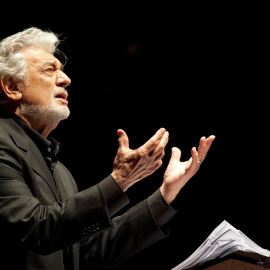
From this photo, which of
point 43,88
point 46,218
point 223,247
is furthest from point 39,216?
point 43,88

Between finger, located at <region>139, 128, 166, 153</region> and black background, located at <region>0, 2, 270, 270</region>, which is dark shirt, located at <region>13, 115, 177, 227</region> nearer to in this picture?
finger, located at <region>139, 128, 166, 153</region>

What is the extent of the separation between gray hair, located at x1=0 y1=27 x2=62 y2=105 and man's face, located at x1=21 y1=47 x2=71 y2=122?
0.03 m

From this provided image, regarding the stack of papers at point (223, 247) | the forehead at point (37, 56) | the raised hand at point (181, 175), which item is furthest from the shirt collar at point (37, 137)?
the stack of papers at point (223, 247)

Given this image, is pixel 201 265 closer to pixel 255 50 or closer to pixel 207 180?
pixel 207 180

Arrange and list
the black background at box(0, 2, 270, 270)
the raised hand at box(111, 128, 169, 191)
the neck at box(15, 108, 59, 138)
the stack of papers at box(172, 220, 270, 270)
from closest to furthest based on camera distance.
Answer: the stack of papers at box(172, 220, 270, 270)
the raised hand at box(111, 128, 169, 191)
the neck at box(15, 108, 59, 138)
the black background at box(0, 2, 270, 270)

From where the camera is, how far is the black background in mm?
2988

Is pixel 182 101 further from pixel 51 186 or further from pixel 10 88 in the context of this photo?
pixel 51 186

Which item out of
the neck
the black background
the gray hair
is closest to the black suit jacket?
the neck

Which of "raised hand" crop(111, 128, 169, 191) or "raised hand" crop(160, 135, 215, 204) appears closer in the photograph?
"raised hand" crop(111, 128, 169, 191)

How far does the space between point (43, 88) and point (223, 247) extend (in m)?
1.02

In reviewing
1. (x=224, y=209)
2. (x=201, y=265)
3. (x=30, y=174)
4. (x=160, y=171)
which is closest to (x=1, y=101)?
(x=30, y=174)

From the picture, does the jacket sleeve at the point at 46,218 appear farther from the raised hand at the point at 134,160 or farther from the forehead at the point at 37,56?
the forehead at the point at 37,56

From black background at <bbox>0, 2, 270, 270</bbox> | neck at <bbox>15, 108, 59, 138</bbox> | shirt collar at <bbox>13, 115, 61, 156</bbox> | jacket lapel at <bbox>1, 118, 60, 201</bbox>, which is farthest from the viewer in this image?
black background at <bbox>0, 2, 270, 270</bbox>

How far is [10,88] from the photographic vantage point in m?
1.99
